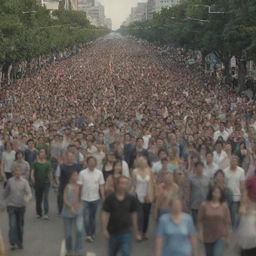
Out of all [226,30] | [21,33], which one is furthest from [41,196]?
[21,33]

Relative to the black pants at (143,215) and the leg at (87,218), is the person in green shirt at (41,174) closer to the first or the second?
the leg at (87,218)

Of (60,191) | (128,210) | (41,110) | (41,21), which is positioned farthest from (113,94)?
(41,21)

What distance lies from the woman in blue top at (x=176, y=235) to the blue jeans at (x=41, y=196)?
208 inches

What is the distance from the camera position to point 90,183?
10117mm

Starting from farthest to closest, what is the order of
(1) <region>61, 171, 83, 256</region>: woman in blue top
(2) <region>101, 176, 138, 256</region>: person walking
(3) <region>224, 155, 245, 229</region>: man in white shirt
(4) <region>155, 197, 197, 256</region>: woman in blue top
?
(3) <region>224, 155, 245, 229</region>: man in white shirt
(1) <region>61, 171, 83, 256</region>: woman in blue top
(2) <region>101, 176, 138, 256</region>: person walking
(4) <region>155, 197, 197, 256</region>: woman in blue top

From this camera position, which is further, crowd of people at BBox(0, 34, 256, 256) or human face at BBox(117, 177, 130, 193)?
crowd of people at BBox(0, 34, 256, 256)

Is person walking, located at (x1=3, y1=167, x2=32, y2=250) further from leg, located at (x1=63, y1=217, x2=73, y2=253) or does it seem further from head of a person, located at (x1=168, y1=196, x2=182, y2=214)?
head of a person, located at (x1=168, y1=196, x2=182, y2=214)

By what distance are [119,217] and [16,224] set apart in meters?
2.86

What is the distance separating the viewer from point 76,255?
973 cm

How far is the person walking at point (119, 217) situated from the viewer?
787 centimetres

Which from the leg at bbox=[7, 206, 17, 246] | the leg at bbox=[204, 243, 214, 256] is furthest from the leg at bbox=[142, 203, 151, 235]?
the leg at bbox=[204, 243, 214, 256]

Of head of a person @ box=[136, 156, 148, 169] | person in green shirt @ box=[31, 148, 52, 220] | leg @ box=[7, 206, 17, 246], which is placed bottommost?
leg @ box=[7, 206, 17, 246]

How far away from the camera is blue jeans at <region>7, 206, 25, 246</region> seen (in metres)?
10.1

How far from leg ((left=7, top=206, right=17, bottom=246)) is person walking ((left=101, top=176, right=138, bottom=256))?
2623 millimetres
